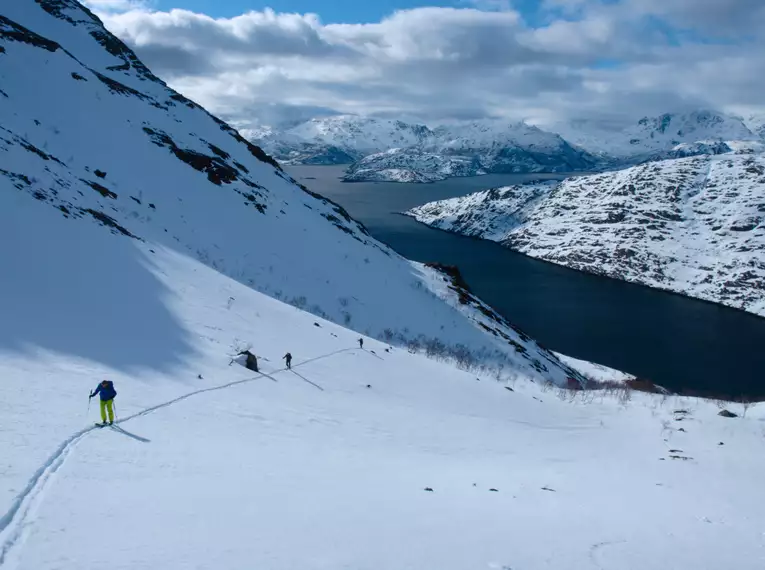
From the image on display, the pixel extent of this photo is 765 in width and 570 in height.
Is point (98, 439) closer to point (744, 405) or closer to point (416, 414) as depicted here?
point (416, 414)

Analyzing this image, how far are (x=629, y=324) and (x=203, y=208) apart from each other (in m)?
87.8

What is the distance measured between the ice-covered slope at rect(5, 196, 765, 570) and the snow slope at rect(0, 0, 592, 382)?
1150 cm

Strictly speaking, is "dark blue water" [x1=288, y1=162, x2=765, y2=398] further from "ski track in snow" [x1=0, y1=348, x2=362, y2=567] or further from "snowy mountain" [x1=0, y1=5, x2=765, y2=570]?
"ski track in snow" [x1=0, y1=348, x2=362, y2=567]

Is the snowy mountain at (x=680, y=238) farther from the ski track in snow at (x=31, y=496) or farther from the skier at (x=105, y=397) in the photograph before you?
the ski track in snow at (x=31, y=496)

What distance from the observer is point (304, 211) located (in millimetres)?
64125

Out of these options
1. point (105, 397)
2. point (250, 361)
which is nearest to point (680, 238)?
point (250, 361)

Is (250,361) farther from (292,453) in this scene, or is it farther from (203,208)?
(203,208)

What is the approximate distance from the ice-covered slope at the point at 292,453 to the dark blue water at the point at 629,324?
5855cm

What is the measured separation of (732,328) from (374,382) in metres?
110

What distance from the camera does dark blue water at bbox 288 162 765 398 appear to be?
7600 centimetres

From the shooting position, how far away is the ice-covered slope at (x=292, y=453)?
25.0 feet

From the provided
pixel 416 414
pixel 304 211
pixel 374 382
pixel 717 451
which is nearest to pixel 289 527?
pixel 416 414

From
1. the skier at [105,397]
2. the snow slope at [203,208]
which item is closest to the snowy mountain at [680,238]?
the snow slope at [203,208]

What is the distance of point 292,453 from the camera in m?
12.3
